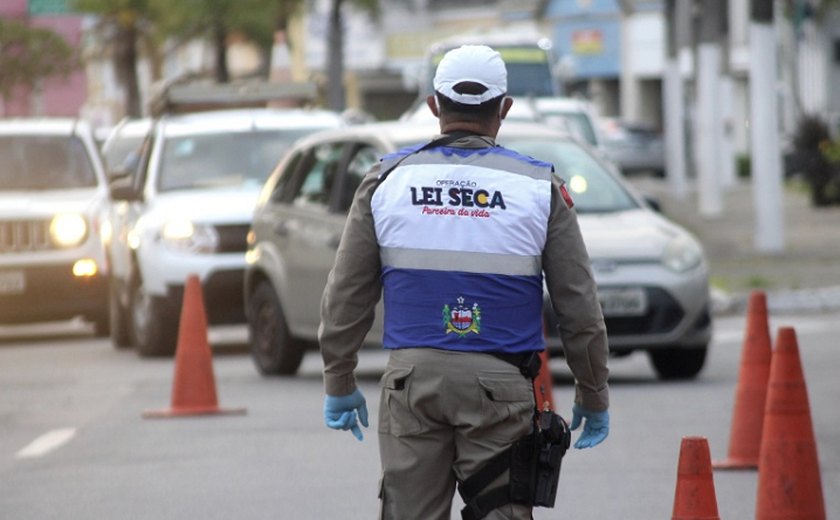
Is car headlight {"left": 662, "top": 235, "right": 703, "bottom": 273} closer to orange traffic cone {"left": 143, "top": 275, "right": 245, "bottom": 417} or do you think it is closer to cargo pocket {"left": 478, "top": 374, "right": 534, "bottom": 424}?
orange traffic cone {"left": 143, "top": 275, "right": 245, "bottom": 417}

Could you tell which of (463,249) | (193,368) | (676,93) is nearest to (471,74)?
(463,249)

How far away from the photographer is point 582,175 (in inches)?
561

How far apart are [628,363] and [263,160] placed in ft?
12.5

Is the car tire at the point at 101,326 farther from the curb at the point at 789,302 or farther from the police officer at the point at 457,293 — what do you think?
the police officer at the point at 457,293

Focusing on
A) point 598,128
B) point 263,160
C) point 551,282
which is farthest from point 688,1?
point 551,282

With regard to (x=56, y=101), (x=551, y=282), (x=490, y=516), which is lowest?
(x=56, y=101)

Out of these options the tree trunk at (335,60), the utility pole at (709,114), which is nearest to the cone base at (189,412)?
the utility pole at (709,114)

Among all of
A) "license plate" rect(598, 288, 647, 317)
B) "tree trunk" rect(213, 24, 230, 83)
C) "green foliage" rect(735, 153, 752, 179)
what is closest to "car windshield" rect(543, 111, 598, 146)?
"license plate" rect(598, 288, 647, 317)

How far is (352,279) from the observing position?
5559 mm

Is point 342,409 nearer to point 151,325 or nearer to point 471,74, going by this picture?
point 471,74

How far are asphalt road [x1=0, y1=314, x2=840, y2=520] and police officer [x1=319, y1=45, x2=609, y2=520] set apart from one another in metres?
3.09

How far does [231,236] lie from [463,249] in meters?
10.8

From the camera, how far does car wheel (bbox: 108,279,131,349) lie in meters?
17.4

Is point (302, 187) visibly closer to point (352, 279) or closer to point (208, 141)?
point (208, 141)
